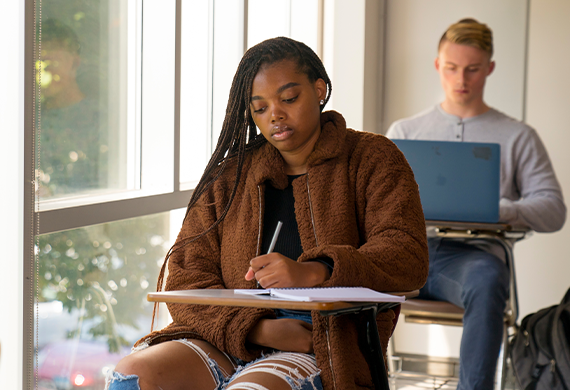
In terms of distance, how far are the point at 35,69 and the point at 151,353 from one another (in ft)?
2.25

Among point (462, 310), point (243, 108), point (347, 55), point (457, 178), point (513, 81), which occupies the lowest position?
point (462, 310)

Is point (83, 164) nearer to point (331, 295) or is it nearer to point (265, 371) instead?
point (265, 371)

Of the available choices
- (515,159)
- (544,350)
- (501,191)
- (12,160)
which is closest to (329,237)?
(12,160)

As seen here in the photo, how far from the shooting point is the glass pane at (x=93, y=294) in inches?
66.1

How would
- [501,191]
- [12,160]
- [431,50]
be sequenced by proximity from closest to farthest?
[12,160], [501,191], [431,50]

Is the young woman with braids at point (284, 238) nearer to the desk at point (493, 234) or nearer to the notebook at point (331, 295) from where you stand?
the notebook at point (331, 295)

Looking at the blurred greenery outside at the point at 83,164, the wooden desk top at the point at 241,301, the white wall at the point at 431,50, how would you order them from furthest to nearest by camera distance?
the white wall at the point at 431,50 → the blurred greenery outside at the point at 83,164 → the wooden desk top at the point at 241,301

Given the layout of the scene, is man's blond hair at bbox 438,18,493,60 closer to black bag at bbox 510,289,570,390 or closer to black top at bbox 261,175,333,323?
black bag at bbox 510,289,570,390

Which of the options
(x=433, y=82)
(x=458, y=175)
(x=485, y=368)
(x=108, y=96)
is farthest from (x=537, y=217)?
(x=108, y=96)

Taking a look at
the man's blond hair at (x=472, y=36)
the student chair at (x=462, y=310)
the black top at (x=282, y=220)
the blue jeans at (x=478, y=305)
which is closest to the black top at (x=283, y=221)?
the black top at (x=282, y=220)

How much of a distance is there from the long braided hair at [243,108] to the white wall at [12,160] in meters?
0.31

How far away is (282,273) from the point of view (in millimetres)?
1142

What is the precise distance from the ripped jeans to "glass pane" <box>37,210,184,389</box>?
1.82 ft

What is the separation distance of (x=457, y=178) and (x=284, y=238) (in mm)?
1045
